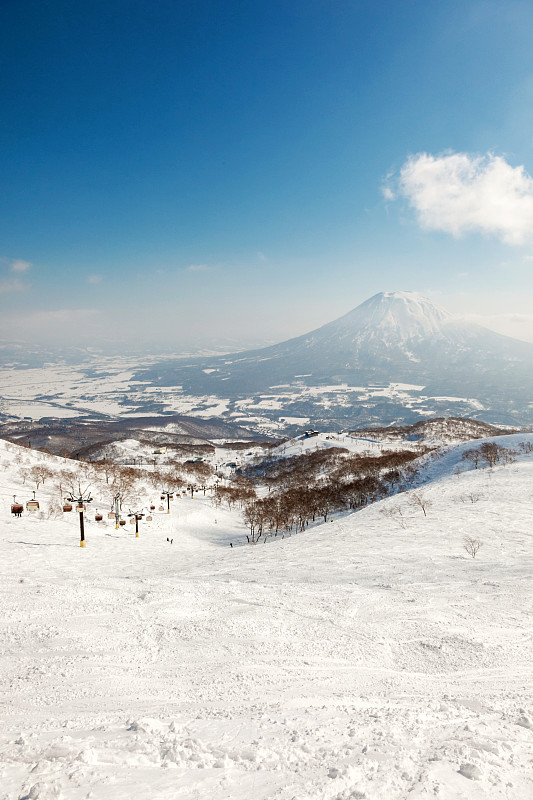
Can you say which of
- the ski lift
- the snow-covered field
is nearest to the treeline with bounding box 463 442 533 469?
the snow-covered field

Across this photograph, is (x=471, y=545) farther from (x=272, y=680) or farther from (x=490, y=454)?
(x=490, y=454)

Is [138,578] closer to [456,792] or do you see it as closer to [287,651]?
[287,651]

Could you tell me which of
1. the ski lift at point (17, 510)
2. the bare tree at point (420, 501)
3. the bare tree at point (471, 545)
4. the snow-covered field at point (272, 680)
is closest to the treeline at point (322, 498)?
the bare tree at point (420, 501)

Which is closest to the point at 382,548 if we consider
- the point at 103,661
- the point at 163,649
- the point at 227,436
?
the point at 163,649

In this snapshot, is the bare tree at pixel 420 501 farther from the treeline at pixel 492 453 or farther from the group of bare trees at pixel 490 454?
the treeline at pixel 492 453

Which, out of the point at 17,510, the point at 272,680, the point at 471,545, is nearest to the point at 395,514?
the point at 471,545

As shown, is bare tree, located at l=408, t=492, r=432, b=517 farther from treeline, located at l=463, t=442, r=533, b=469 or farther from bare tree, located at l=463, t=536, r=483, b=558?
treeline, located at l=463, t=442, r=533, b=469

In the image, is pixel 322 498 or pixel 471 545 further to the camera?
pixel 322 498
